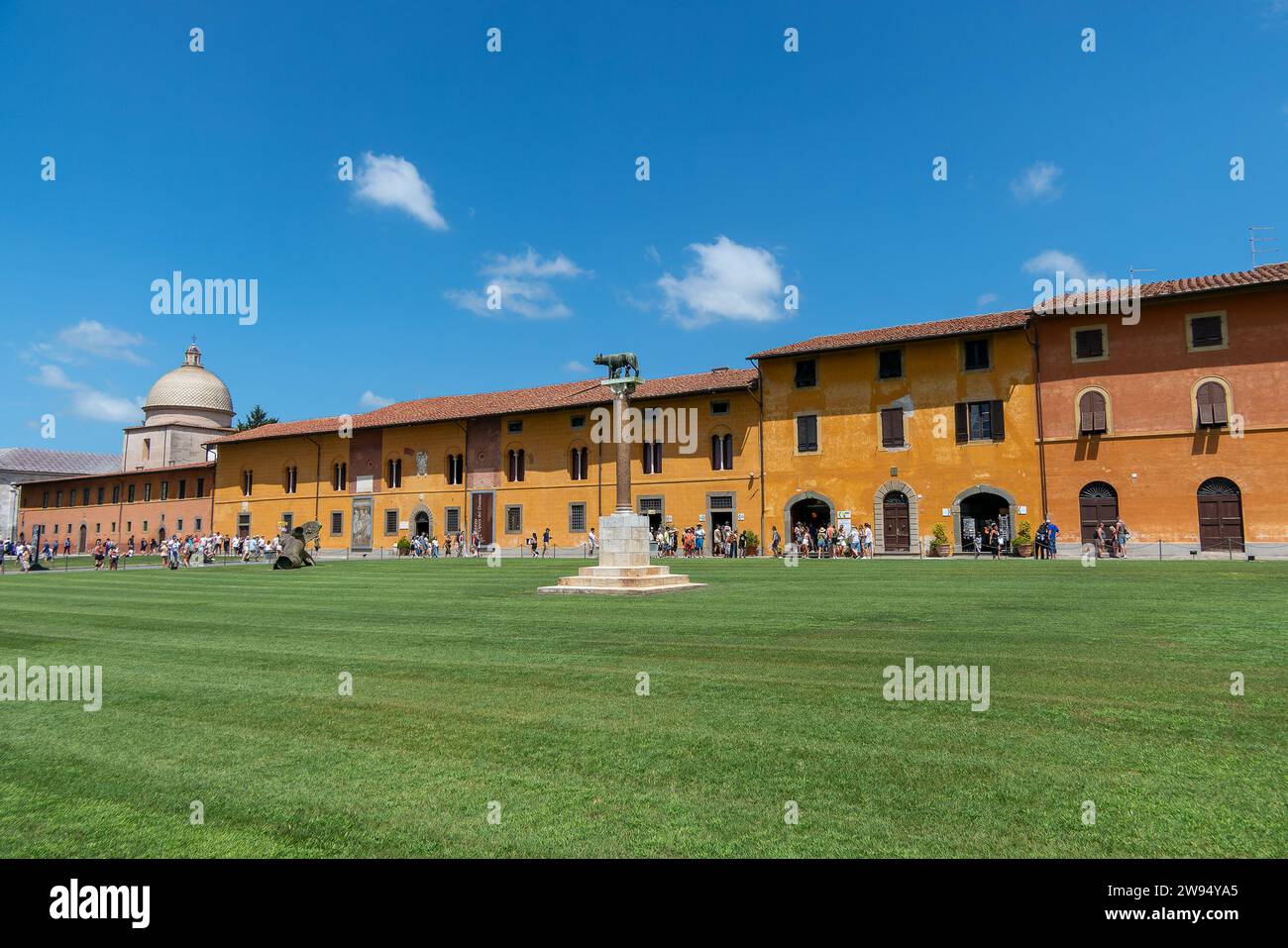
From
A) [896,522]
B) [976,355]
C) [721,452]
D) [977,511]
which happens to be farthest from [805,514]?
[976,355]

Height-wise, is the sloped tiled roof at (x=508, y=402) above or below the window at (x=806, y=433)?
above

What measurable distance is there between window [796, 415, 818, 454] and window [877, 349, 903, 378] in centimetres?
360

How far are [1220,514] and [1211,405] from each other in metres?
4.05

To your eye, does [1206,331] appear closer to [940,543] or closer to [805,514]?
[940,543]

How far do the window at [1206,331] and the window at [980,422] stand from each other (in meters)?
7.01

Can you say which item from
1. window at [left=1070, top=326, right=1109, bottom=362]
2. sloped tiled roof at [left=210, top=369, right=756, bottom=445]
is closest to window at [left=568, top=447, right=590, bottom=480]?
sloped tiled roof at [left=210, top=369, right=756, bottom=445]

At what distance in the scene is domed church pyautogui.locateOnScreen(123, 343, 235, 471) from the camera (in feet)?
209

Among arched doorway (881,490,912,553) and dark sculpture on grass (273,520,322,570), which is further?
arched doorway (881,490,912,553)

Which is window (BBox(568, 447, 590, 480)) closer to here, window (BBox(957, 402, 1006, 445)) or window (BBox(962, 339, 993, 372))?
window (BBox(957, 402, 1006, 445))

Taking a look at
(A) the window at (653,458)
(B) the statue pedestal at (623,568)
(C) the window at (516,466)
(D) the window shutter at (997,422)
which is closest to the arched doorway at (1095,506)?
(D) the window shutter at (997,422)

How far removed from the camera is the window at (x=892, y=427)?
34.0m

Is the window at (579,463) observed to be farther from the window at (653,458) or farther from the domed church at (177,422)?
the domed church at (177,422)

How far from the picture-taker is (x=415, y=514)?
46031 millimetres
